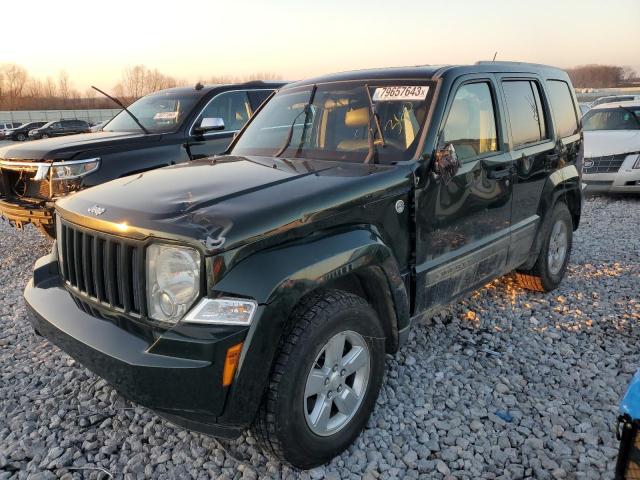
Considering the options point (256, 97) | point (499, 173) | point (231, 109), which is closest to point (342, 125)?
point (499, 173)

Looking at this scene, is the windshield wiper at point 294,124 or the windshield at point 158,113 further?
the windshield at point 158,113

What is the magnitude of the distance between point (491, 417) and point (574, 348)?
121cm

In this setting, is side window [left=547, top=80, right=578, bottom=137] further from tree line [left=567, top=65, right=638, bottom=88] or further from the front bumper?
tree line [left=567, top=65, right=638, bottom=88]

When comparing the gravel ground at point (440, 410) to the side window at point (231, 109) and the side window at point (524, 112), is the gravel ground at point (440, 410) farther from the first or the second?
the side window at point (231, 109)

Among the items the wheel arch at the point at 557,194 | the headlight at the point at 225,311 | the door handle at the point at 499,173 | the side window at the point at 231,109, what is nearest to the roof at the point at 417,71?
the door handle at the point at 499,173

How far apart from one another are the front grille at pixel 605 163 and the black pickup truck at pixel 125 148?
622 cm

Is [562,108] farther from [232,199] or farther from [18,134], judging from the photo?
[18,134]

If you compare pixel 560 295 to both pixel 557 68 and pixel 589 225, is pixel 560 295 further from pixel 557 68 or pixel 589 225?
pixel 589 225

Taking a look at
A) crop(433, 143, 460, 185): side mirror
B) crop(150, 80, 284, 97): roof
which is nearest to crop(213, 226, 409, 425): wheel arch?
crop(433, 143, 460, 185): side mirror

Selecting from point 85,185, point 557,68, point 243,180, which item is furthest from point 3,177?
point 557,68

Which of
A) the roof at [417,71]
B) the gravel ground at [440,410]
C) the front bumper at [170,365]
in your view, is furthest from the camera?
the roof at [417,71]

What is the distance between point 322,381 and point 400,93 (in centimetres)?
190

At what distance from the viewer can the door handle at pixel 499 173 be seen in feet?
11.6

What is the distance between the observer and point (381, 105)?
128 inches
